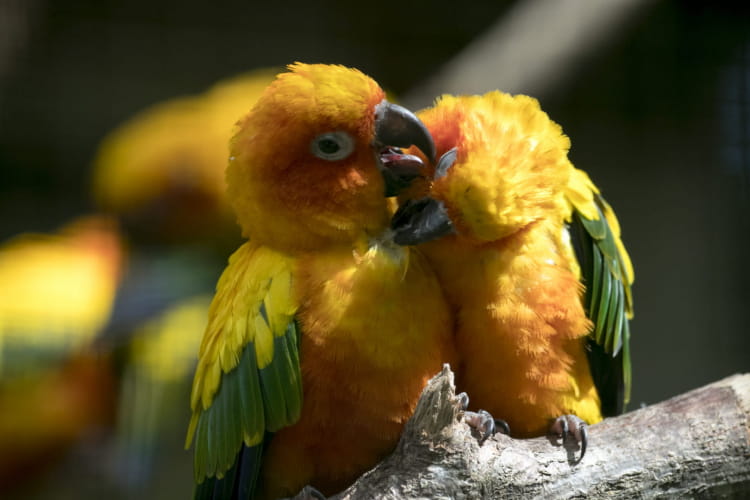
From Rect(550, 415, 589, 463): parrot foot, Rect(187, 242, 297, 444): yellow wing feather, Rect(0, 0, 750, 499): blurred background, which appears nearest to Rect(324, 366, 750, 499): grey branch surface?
Rect(550, 415, 589, 463): parrot foot

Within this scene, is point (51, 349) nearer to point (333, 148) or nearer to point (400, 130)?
point (333, 148)

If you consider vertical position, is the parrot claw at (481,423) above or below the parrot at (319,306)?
below

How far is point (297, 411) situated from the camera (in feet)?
4.67

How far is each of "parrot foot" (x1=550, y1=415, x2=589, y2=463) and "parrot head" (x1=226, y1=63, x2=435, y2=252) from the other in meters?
0.48

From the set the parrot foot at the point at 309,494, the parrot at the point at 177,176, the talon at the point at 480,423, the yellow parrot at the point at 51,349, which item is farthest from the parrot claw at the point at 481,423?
the parrot at the point at 177,176

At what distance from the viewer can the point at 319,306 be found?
1432 mm

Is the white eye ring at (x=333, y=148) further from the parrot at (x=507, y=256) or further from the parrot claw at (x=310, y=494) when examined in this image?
the parrot claw at (x=310, y=494)

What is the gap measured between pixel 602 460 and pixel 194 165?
181 cm

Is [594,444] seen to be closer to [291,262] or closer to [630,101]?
[291,262]

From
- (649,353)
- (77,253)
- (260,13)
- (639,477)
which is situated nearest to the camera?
(639,477)

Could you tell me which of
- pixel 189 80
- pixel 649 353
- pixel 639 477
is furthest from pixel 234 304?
pixel 649 353

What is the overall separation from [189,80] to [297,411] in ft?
7.25

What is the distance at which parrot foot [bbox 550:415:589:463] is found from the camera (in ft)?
→ 4.70

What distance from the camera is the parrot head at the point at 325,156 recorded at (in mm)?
1450
